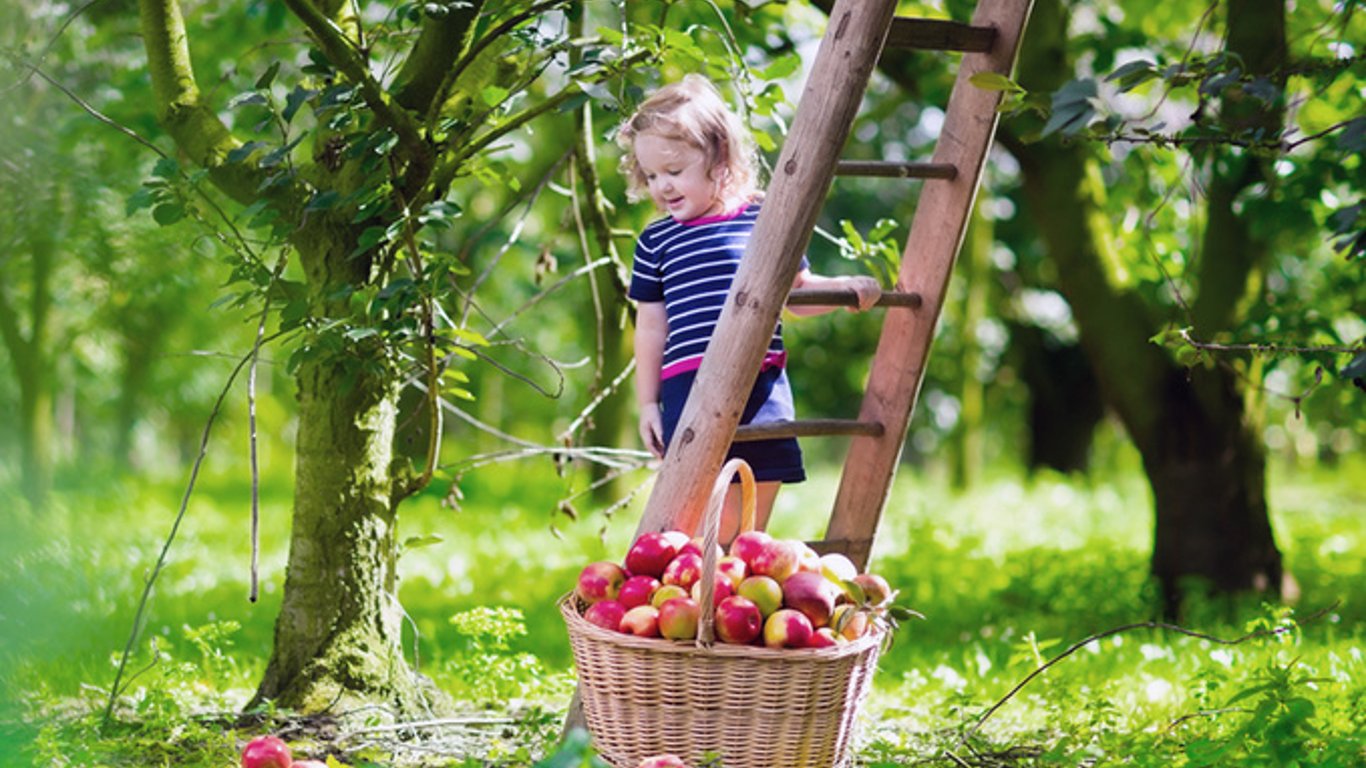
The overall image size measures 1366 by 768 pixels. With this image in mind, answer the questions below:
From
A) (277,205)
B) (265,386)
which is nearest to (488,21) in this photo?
(277,205)

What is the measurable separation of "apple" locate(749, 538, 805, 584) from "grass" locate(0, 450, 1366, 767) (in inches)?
24.3

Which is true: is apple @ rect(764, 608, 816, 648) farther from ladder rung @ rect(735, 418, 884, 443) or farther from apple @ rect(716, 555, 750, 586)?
ladder rung @ rect(735, 418, 884, 443)

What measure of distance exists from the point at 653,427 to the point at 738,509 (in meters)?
0.28

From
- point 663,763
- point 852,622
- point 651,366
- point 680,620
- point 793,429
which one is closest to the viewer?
point 663,763

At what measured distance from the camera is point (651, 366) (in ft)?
11.2

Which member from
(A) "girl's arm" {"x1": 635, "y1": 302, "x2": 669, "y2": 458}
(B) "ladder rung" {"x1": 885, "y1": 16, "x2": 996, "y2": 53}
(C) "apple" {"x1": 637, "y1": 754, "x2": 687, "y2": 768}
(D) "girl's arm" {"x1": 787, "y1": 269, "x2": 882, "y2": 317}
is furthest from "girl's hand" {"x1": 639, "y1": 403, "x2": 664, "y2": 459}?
(C) "apple" {"x1": 637, "y1": 754, "x2": 687, "y2": 768}

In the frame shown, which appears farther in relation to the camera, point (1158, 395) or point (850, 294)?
point (1158, 395)

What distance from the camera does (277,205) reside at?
325 centimetres

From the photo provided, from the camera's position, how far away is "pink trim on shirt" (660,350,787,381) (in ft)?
10.8

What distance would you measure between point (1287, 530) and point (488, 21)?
7778 mm

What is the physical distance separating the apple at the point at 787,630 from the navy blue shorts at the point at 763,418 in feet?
2.26

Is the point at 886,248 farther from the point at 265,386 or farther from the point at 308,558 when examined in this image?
the point at 265,386

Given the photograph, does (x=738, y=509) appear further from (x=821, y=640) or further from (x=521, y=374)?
(x=521, y=374)

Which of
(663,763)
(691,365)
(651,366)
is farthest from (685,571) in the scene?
(651,366)
